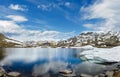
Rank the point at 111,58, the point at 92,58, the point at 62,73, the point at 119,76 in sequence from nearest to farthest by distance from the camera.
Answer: the point at 119,76 < the point at 62,73 < the point at 111,58 < the point at 92,58

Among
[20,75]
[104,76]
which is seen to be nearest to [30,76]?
[20,75]

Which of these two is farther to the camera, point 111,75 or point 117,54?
point 117,54

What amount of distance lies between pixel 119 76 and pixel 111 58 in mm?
34075

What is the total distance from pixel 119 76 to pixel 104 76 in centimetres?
706

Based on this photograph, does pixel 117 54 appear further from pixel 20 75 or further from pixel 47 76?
pixel 20 75

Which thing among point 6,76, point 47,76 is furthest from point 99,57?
point 6,76

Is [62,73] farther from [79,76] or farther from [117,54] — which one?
[117,54]

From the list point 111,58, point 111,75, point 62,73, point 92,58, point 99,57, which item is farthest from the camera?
point 92,58

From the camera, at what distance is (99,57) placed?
76812mm

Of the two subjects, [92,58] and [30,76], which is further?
[92,58]

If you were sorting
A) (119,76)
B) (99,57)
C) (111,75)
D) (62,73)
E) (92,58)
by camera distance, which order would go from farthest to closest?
(92,58), (99,57), (62,73), (111,75), (119,76)

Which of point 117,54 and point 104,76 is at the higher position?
point 117,54

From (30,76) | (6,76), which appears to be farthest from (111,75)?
(6,76)

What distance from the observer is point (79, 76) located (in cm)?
4722
